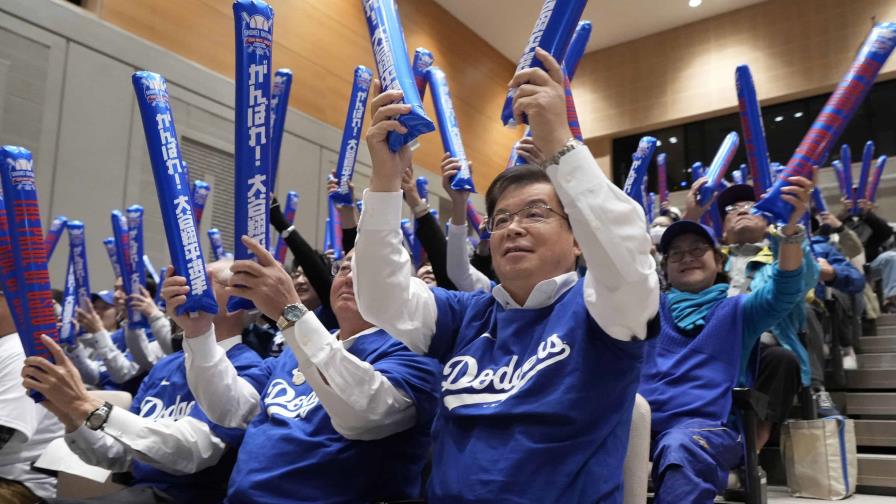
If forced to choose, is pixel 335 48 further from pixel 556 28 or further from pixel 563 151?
pixel 563 151

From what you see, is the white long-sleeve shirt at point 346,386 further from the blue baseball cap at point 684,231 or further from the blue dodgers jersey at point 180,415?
the blue baseball cap at point 684,231

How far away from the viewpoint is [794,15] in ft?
30.2

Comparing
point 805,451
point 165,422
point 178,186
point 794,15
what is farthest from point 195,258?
point 794,15

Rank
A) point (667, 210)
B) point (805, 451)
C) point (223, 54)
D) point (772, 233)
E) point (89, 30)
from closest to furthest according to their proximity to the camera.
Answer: point (772, 233) → point (805, 451) → point (667, 210) → point (89, 30) → point (223, 54)

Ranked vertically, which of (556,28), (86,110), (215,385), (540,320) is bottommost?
(215,385)

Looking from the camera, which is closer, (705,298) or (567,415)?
(567,415)

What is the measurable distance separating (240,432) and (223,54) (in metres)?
5.51

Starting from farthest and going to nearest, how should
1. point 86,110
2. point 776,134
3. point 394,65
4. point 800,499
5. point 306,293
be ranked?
1. point 776,134
2. point 86,110
3. point 306,293
4. point 800,499
5. point 394,65

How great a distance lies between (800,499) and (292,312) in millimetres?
2288

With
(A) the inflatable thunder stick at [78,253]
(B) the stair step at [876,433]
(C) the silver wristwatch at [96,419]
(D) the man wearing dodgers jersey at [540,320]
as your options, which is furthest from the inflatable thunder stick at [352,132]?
(B) the stair step at [876,433]

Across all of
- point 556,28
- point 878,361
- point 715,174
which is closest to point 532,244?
point 556,28

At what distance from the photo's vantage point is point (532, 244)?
4.73 feet

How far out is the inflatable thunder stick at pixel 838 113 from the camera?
1.74 m

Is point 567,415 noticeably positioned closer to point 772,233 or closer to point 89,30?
point 772,233
